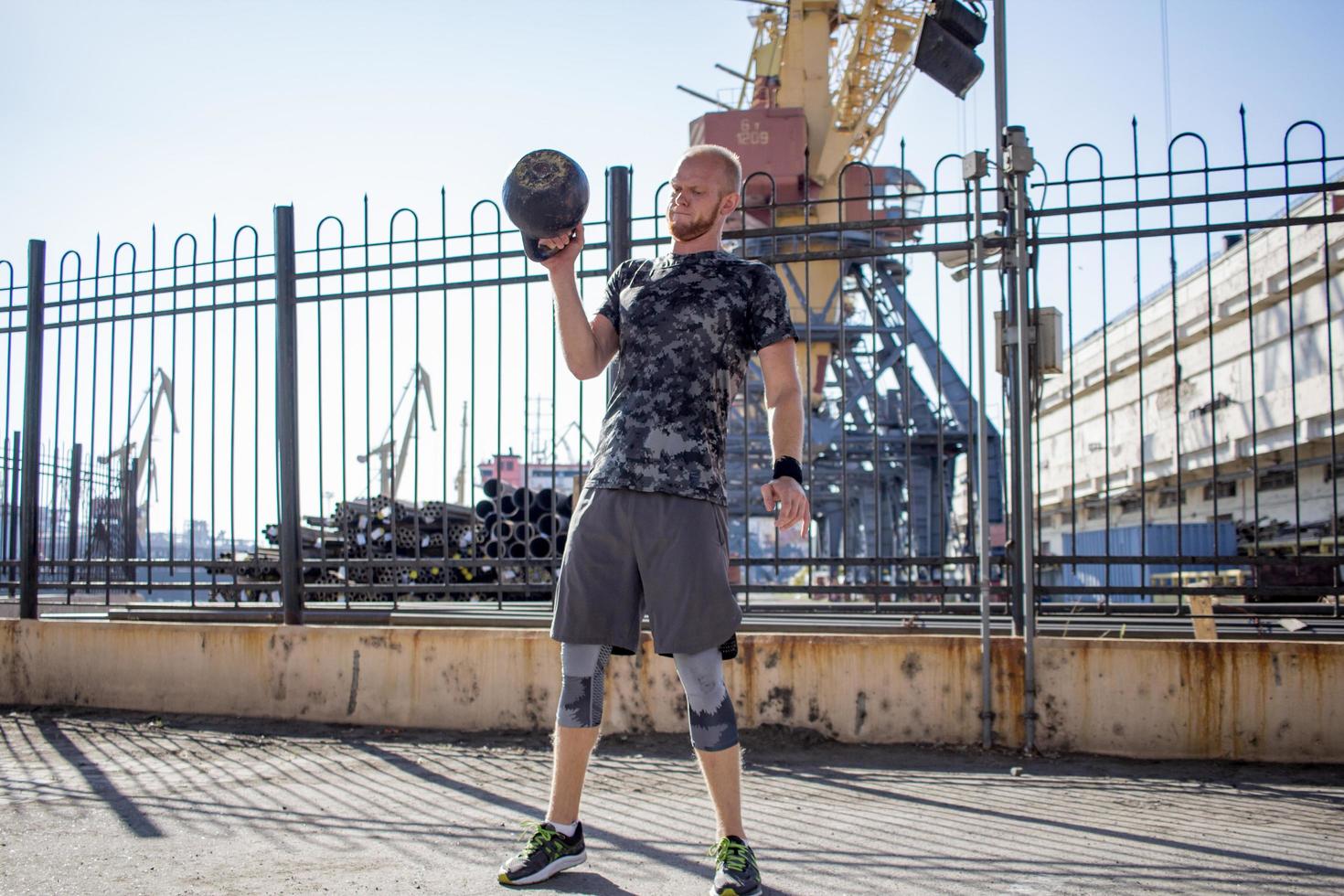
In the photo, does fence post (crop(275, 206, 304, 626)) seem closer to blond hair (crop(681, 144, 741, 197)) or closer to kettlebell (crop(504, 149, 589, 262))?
kettlebell (crop(504, 149, 589, 262))

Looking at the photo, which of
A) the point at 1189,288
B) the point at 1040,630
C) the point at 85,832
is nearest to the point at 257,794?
the point at 85,832

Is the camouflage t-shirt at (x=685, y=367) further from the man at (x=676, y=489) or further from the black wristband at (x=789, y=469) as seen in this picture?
the black wristband at (x=789, y=469)

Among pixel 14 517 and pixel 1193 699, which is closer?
pixel 1193 699

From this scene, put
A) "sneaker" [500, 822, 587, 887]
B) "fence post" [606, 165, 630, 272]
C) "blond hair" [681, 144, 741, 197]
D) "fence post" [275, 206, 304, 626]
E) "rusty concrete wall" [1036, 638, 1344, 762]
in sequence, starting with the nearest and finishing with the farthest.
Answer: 1. "sneaker" [500, 822, 587, 887]
2. "blond hair" [681, 144, 741, 197]
3. "rusty concrete wall" [1036, 638, 1344, 762]
4. "fence post" [606, 165, 630, 272]
5. "fence post" [275, 206, 304, 626]

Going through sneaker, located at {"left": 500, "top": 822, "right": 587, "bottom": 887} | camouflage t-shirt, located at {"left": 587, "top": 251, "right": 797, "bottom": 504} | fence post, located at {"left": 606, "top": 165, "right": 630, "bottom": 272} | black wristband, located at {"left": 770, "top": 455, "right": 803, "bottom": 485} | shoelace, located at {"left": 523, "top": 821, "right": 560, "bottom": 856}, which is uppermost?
fence post, located at {"left": 606, "top": 165, "right": 630, "bottom": 272}

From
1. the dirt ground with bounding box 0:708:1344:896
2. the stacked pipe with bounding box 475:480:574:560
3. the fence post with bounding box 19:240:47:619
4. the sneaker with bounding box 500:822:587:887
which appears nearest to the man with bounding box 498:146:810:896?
the sneaker with bounding box 500:822:587:887

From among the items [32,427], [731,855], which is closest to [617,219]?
[731,855]

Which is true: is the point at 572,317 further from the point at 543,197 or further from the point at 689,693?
the point at 689,693

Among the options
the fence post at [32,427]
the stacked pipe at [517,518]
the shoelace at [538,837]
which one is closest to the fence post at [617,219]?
the shoelace at [538,837]

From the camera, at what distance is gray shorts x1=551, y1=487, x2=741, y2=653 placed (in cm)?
260

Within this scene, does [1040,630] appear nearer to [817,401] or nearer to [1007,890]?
[1007,890]

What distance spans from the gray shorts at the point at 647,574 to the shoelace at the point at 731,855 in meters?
0.46

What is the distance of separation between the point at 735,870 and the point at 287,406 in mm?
4092

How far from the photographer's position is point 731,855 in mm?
2486
